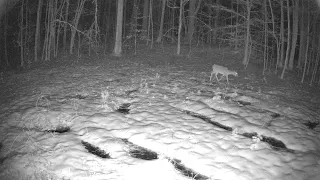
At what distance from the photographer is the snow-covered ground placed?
6.88 m

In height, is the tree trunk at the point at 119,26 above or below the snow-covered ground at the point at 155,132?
above

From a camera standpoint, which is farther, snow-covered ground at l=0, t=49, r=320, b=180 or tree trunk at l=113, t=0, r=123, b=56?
tree trunk at l=113, t=0, r=123, b=56

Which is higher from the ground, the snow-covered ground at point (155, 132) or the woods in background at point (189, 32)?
the woods in background at point (189, 32)

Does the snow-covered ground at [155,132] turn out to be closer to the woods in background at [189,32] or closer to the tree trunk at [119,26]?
the woods in background at [189,32]

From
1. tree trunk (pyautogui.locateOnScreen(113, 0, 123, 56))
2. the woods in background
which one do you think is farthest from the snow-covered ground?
tree trunk (pyautogui.locateOnScreen(113, 0, 123, 56))

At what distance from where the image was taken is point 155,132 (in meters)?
8.95

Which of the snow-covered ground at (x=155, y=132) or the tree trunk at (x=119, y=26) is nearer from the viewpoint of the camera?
the snow-covered ground at (x=155, y=132)

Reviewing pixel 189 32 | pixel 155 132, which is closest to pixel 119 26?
pixel 189 32

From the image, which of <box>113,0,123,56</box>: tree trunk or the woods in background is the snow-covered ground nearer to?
the woods in background

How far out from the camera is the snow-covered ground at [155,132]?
6.88m

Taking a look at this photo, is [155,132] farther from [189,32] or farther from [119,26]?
[189,32]

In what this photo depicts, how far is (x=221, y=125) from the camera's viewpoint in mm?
9859

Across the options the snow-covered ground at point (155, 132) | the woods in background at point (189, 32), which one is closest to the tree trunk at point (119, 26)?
the woods in background at point (189, 32)

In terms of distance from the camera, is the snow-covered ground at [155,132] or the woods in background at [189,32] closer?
the snow-covered ground at [155,132]
